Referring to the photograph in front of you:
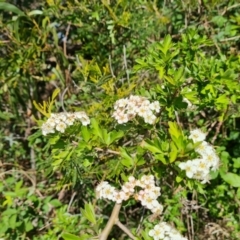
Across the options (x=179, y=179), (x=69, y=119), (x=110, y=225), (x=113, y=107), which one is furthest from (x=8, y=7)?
(x=179, y=179)

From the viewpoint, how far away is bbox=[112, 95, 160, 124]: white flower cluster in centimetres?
160

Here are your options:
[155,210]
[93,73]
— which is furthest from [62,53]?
[155,210]

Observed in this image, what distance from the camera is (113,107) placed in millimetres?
1857

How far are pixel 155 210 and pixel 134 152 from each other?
9.5 inches

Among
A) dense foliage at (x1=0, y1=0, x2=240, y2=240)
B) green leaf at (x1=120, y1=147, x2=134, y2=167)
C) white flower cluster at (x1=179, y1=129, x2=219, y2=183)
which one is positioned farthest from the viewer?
dense foliage at (x1=0, y1=0, x2=240, y2=240)

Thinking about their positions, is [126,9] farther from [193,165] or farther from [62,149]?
[193,165]

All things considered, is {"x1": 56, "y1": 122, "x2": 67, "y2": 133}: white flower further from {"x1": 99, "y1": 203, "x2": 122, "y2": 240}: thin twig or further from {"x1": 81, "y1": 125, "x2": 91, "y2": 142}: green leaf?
{"x1": 99, "y1": 203, "x2": 122, "y2": 240}: thin twig

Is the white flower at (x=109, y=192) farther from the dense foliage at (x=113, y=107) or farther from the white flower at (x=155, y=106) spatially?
the white flower at (x=155, y=106)

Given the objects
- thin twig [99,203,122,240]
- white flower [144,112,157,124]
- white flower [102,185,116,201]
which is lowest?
thin twig [99,203,122,240]

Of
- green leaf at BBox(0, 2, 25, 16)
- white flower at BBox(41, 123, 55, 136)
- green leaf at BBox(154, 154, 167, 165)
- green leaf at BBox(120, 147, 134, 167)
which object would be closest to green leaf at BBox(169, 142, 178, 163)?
green leaf at BBox(154, 154, 167, 165)

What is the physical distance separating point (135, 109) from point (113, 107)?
270 mm

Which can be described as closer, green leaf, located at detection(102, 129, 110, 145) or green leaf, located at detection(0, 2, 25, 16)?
green leaf, located at detection(102, 129, 110, 145)

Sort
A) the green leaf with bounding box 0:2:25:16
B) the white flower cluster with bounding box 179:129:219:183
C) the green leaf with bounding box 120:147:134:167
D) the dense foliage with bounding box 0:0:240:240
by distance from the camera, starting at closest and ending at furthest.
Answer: the white flower cluster with bounding box 179:129:219:183 < the green leaf with bounding box 120:147:134:167 < the dense foliage with bounding box 0:0:240:240 < the green leaf with bounding box 0:2:25:16

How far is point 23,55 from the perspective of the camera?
2.62 m
